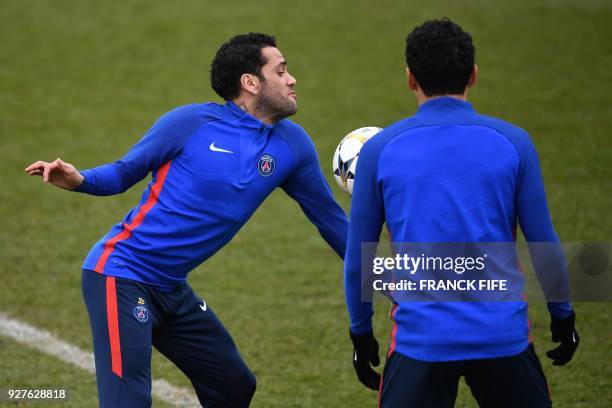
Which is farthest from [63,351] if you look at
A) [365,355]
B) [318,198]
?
[365,355]

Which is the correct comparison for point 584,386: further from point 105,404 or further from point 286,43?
point 286,43

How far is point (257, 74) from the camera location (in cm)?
488

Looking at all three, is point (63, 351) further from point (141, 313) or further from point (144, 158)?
point (144, 158)

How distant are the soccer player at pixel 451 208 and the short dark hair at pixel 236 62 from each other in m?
1.37

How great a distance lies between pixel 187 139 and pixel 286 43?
9.99 m

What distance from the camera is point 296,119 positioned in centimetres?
1270

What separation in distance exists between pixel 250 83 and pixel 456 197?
1.67 m

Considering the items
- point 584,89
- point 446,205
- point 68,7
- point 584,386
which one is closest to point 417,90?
point 446,205

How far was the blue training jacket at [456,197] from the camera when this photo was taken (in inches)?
139

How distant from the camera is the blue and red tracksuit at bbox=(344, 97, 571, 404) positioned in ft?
11.5

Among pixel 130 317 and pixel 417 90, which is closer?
pixel 417 90

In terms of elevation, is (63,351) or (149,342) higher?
(149,342)

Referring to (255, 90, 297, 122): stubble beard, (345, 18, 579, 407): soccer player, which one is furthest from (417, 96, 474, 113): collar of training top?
(255, 90, 297, 122): stubble beard

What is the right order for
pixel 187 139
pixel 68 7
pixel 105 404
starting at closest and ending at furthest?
pixel 105 404 → pixel 187 139 → pixel 68 7
